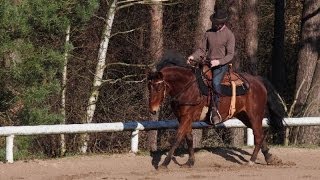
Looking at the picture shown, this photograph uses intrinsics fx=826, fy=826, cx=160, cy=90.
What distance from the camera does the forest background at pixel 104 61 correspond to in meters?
17.3

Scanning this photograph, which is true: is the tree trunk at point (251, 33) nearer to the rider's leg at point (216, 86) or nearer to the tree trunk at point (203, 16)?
the tree trunk at point (203, 16)

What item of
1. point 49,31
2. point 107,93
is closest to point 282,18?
point 107,93

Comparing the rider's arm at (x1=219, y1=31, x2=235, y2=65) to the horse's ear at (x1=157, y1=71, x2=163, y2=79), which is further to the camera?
the rider's arm at (x1=219, y1=31, x2=235, y2=65)

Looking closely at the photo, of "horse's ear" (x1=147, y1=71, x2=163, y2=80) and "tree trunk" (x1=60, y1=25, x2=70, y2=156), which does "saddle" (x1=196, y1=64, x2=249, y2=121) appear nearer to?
"horse's ear" (x1=147, y1=71, x2=163, y2=80)

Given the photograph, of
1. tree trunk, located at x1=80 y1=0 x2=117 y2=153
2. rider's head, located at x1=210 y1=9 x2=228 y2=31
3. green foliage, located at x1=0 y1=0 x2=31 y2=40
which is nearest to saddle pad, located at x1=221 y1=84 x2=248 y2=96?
rider's head, located at x1=210 y1=9 x2=228 y2=31

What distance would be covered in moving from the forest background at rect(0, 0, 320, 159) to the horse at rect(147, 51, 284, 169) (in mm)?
3165

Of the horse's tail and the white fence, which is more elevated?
the horse's tail

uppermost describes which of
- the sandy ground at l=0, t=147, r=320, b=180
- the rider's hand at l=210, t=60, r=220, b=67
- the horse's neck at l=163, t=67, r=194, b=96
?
the rider's hand at l=210, t=60, r=220, b=67

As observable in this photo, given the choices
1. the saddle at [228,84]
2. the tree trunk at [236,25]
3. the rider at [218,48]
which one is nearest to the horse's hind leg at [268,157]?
the saddle at [228,84]

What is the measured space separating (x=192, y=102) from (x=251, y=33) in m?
14.1

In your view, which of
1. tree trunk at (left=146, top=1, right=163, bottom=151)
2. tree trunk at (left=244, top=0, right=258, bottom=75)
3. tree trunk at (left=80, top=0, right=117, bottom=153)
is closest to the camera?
tree trunk at (left=80, top=0, right=117, bottom=153)

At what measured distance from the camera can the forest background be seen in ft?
56.8

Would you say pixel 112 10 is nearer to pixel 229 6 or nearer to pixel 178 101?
pixel 229 6

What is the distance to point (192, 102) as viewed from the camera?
13750mm
